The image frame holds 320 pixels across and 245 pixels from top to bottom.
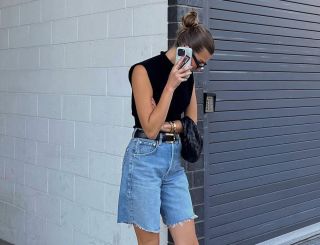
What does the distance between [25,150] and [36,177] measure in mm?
320

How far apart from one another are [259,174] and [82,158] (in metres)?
1.63

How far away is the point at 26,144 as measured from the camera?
5453mm

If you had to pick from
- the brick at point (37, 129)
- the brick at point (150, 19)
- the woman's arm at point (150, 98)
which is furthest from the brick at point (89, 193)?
the woman's arm at point (150, 98)

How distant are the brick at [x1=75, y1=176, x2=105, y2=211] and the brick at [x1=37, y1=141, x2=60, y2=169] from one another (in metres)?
0.36

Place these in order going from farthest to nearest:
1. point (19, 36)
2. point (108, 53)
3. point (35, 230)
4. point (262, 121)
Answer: point (19, 36)
point (35, 230)
point (262, 121)
point (108, 53)

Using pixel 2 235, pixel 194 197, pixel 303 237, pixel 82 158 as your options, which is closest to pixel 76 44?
pixel 82 158

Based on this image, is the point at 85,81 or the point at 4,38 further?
the point at 4,38

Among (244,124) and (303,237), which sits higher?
(244,124)

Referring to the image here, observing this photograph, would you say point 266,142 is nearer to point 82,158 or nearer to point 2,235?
point 82,158

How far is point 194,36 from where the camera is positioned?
9.85ft

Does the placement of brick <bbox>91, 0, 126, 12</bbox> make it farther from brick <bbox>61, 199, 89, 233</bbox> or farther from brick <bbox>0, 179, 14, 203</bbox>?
brick <bbox>0, 179, 14, 203</bbox>

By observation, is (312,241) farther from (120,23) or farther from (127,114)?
(120,23)

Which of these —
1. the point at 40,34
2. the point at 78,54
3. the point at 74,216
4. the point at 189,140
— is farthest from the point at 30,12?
the point at 189,140

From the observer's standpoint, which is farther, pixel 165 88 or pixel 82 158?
pixel 82 158
